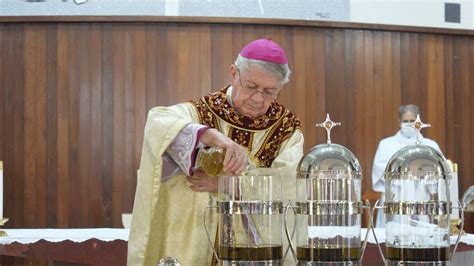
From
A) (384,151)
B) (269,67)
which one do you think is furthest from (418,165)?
(384,151)

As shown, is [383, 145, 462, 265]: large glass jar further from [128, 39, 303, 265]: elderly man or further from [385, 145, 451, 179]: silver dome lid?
[128, 39, 303, 265]: elderly man

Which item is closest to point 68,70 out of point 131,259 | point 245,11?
point 245,11

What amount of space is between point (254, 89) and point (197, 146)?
469 mm

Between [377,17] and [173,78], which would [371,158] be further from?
[173,78]

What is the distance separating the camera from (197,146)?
113 inches

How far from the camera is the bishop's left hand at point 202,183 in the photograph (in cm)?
305

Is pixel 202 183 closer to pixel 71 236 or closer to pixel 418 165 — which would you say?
pixel 418 165

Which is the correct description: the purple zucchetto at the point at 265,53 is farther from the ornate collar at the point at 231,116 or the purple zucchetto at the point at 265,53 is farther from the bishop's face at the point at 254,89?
the ornate collar at the point at 231,116

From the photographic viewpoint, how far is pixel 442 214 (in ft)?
6.77

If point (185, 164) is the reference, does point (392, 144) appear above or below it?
above

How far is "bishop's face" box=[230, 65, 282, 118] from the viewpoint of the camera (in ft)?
10.5

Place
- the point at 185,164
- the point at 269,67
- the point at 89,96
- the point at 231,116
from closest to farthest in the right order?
the point at 185,164
the point at 269,67
the point at 231,116
the point at 89,96

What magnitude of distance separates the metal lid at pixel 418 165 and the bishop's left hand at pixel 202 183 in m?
1.06

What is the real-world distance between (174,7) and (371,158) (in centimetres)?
252
